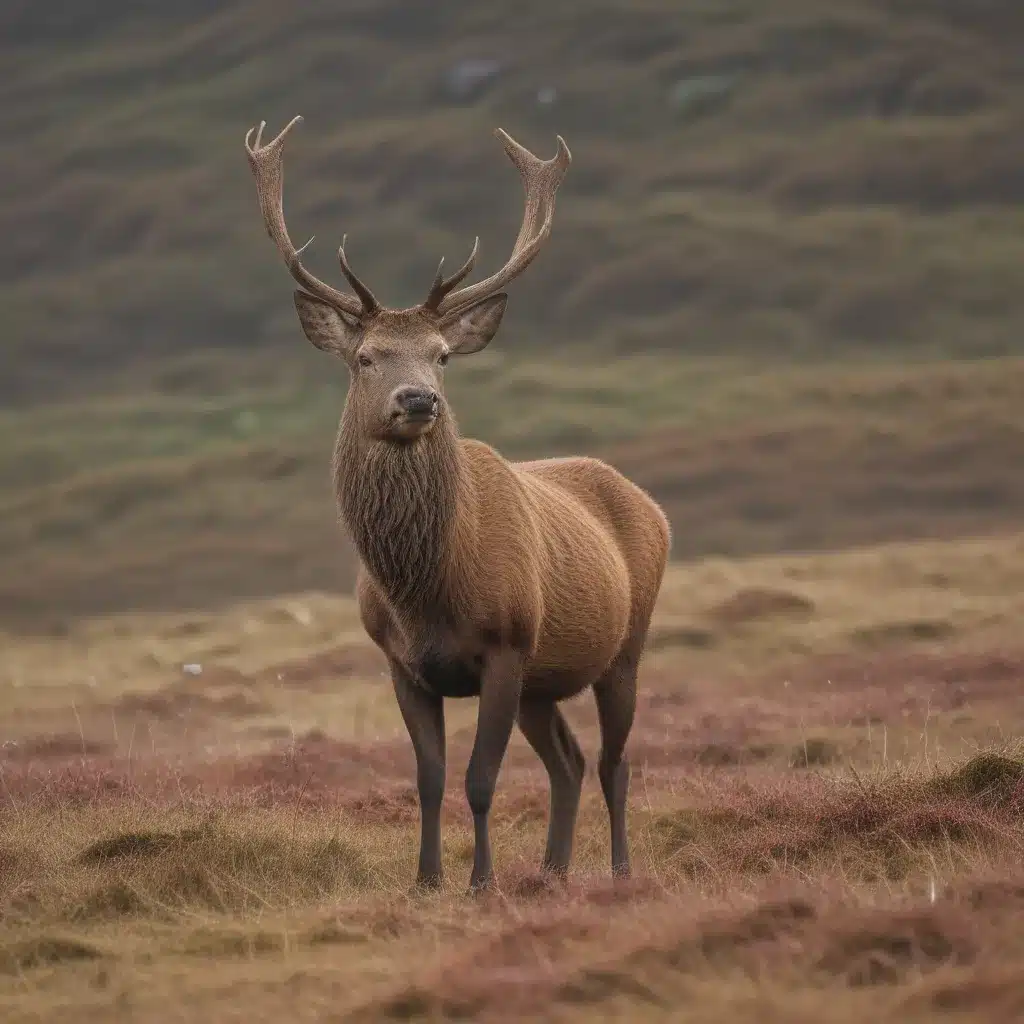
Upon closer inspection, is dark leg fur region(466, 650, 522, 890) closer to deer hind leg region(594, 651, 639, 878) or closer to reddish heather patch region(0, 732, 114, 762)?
deer hind leg region(594, 651, 639, 878)

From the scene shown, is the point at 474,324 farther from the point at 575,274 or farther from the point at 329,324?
the point at 575,274

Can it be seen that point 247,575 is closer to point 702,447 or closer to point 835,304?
point 702,447

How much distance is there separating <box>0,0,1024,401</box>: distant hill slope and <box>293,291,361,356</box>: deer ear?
348 ft

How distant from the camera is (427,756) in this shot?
392 inches

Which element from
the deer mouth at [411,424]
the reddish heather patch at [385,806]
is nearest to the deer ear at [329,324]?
the deer mouth at [411,424]

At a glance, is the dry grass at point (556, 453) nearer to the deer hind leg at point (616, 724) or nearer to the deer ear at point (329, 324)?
the deer hind leg at point (616, 724)

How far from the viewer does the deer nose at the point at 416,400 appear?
941 centimetres

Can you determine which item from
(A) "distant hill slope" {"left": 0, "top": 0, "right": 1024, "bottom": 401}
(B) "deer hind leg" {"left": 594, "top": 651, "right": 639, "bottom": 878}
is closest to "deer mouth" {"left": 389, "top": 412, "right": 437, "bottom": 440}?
(B) "deer hind leg" {"left": 594, "top": 651, "right": 639, "bottom": 878}

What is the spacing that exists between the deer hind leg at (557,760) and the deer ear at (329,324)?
284 cm

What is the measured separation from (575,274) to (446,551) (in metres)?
129

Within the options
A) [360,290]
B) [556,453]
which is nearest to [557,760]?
[360,290]

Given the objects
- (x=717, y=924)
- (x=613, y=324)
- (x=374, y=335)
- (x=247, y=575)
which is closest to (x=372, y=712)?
(x=374, y=335)

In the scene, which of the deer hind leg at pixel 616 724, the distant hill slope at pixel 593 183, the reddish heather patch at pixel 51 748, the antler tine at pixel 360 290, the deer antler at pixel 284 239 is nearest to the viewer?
the antler tine at pixel 360 290

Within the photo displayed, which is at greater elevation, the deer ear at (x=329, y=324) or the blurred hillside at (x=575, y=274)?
the deer ear at (x=329, y=324)
